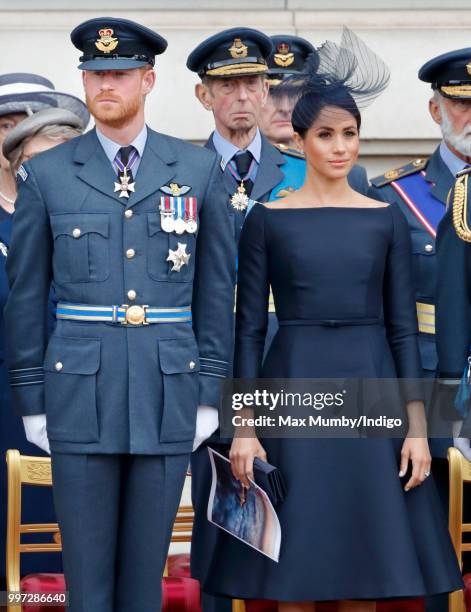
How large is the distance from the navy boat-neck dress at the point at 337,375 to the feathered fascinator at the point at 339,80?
0.31 m

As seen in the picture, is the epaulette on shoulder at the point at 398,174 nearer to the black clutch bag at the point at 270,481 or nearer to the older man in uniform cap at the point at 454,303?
the older man in uniform cap at the point at 454,303

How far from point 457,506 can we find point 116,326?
4.36ft

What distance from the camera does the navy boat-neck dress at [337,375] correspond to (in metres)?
5.38

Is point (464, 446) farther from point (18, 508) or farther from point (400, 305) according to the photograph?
point (18, 508)

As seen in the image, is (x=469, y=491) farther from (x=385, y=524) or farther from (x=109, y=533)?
(x=109, y=533)

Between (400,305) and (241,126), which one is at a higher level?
(241,126)

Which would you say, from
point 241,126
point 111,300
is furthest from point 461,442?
point 241,126

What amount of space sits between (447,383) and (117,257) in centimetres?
103

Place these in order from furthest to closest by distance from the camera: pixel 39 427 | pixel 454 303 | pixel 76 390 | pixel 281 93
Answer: pixel 281 93
pixel 454 303
pixel 39 427
pixel 76 390

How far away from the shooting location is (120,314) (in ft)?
17.3

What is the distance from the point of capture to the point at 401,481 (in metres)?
5.51

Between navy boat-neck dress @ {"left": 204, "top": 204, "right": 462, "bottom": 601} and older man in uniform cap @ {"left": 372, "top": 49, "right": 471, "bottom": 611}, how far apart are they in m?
0.51

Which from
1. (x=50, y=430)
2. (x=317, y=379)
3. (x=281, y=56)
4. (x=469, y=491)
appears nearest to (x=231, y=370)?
(x=317, y=379)

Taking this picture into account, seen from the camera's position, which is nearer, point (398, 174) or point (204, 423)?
point (204, 423)
